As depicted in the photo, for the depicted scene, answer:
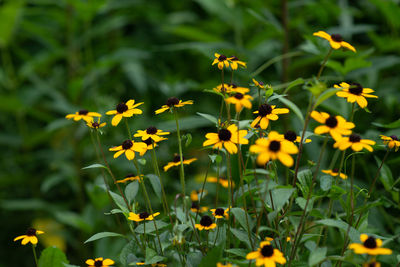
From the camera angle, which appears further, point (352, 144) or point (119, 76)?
point (119, 76)

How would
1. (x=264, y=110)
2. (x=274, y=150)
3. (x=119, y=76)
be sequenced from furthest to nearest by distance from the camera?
1. (x=119, y=76)
2. (x=264, y=110)
3. (x=274, y=150)

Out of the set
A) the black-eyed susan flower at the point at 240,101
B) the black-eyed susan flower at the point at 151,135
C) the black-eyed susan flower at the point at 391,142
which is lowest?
the black-eyed susan flower at the point at 391,142

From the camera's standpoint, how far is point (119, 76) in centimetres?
142

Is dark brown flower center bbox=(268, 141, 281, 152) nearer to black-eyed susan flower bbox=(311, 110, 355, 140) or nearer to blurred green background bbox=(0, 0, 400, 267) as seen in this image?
black-eyed susan flower bbox=(311, 110, 355, 140)

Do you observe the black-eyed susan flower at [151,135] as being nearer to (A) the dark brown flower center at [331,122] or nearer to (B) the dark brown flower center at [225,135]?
(B) the dark brown flower center at [225,135]

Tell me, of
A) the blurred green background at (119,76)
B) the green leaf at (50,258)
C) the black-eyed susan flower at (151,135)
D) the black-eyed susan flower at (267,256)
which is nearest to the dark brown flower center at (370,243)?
the black-eyed susan flower at (267,256)

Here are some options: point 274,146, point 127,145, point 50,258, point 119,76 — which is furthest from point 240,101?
point 119,76

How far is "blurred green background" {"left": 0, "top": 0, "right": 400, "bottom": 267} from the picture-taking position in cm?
96

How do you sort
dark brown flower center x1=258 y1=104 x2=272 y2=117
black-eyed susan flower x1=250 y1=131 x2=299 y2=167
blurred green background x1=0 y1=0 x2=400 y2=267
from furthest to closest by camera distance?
blurred green background x1=0 y1=0 x2=400 y2=267, dark brown flower center x1=258 y1=104 x2=272 y2=117, black-eyed susan flower x1=250 y1=131 x2=299 y2=167

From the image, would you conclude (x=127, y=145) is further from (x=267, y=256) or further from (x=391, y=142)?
(x=391, y=142)

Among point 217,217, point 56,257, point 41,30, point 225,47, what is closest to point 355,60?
point 225,47

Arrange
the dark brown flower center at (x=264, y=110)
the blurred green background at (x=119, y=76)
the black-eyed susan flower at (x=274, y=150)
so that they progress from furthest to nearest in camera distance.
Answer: the blurred green background at (x=119, y=76) → the dark brown flower center at (x=264, y=110) → the black-eyed susan flower at (x=274, y=150)

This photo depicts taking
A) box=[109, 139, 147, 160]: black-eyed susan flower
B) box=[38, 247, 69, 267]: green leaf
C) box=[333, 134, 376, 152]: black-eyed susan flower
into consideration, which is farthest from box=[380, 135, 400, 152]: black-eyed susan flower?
box=[38, 247, 69, 267]: green leaf

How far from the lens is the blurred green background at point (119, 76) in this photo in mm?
964
